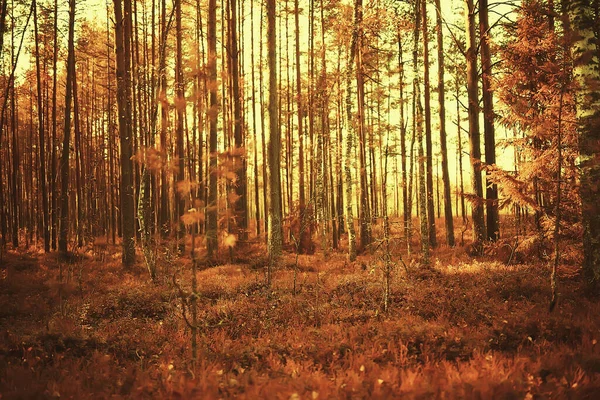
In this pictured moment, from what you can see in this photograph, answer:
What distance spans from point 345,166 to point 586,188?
7.86 m

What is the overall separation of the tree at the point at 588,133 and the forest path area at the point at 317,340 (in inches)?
31.9

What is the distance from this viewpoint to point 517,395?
3957 millimetres

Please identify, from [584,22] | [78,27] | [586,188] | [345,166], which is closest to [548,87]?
[584,22]

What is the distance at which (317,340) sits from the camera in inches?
234

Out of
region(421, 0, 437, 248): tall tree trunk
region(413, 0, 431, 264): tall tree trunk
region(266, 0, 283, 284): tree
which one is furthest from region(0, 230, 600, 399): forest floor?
region(421, 0, 437, 248): tall tree trunk

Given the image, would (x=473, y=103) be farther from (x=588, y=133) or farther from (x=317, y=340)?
(x=317, y=340)

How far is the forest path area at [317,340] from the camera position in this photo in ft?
13.6

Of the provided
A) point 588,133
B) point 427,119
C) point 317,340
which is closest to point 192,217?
point 317,340

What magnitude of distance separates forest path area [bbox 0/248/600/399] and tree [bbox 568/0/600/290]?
809mm

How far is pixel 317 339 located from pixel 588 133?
20.7 ft

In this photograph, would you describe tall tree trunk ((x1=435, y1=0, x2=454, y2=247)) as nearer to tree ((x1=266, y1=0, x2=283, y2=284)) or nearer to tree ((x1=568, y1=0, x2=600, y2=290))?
Result: tree ((x1=266, y1=0, x2=283, y2=284))

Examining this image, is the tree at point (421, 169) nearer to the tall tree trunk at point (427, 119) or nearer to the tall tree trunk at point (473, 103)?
the tall tree trunk at point (427, 119)

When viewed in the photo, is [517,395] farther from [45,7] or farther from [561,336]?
[45,7]

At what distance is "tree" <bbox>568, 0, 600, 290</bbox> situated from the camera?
7.36 m
